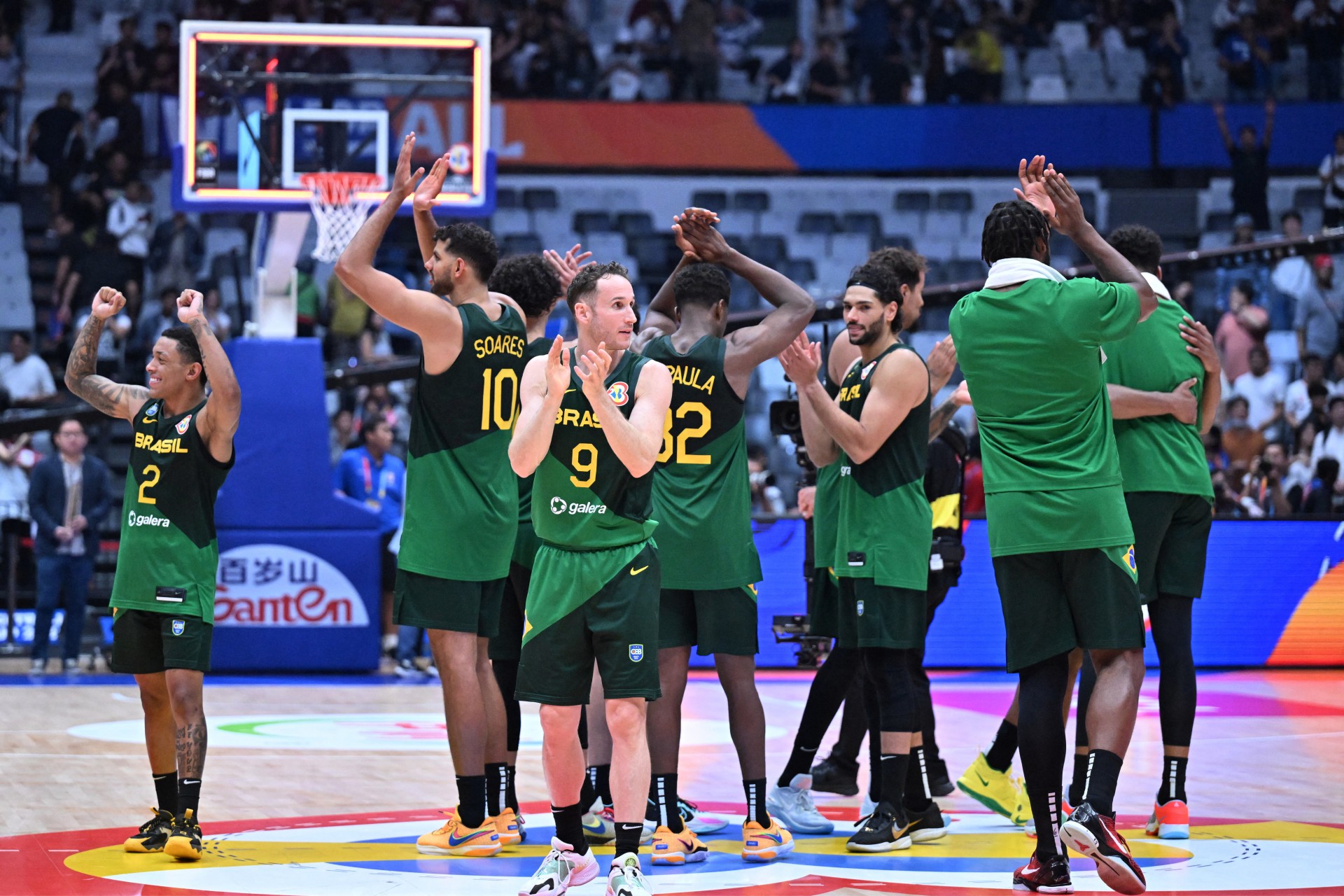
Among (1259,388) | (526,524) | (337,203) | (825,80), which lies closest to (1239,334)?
(1259,388)

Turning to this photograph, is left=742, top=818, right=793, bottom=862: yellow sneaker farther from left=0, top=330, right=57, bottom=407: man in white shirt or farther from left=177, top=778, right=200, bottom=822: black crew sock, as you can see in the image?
left=0, top=330, right=57, bottom=407: man in white shirt

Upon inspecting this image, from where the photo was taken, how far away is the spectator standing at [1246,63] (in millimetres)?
21547

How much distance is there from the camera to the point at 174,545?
20.1 ft

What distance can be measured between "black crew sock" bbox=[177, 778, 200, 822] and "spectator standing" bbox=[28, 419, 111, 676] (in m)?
7.12

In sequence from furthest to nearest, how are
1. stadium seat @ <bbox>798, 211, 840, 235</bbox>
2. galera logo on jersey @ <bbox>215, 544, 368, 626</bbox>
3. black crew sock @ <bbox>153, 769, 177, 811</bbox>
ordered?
stadium seat @ <bbox>798, 211, 840, 235</bbox>, galera logo on jersey @ <bbox>215, 544, 368, 626</bbox>, black crew sock @ <bbox>153, 769, 177, 811</bbox>

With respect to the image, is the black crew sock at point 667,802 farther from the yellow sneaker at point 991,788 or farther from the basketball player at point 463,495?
the yellow sneaker at point 991,788

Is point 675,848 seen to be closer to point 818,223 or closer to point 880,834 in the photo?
point 880,834

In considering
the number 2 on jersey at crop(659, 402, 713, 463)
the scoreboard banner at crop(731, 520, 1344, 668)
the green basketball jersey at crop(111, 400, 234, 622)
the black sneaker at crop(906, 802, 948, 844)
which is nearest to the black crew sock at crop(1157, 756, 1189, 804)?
the black sneaker at crop(906, 802, 948, 844)

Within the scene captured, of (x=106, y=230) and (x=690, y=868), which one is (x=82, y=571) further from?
(x=690, y=868)

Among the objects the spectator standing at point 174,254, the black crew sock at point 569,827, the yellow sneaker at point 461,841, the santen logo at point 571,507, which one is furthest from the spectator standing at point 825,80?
the black crew sock at point 569,827

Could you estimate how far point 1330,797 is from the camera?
23.7ft

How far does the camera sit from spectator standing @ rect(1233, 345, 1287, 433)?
55.2 feet

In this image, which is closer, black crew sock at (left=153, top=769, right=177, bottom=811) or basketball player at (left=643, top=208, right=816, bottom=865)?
basketball player at (left=643, top=208, right=816, bottom=865)

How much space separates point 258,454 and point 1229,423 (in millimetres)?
9487
